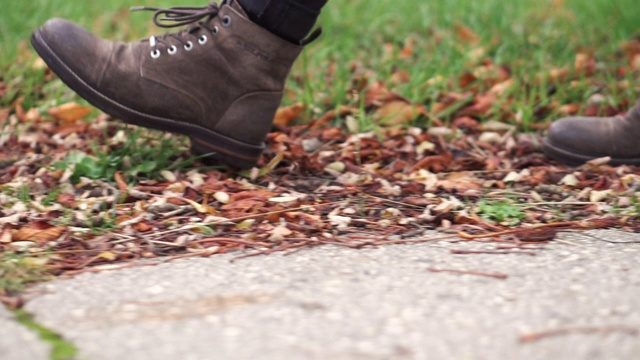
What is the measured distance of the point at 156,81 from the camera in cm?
222

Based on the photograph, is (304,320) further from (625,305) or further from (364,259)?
(625,305)

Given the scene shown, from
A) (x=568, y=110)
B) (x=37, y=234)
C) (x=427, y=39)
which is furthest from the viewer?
(x=427, y=39)

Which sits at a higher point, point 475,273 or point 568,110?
point 568,110

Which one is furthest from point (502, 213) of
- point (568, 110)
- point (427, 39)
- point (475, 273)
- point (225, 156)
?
point (427, 39)

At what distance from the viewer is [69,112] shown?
2.68m

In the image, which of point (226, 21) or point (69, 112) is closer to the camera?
point (226, 21)

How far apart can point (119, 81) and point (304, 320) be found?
1.07 meters

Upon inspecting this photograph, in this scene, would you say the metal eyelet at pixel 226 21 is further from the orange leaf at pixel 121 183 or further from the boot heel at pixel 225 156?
the orange leaf at pixel 121 183

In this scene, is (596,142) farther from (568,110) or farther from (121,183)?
(121,183)

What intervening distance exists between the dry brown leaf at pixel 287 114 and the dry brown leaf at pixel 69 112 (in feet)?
1.84

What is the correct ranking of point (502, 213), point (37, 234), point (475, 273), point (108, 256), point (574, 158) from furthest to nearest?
point (574, 158) < point (502, 213) < point (37, 234) < point (108, 256) < point (475, 273)

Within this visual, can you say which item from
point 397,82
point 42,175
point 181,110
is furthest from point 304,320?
point 397,82

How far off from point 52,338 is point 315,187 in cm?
101

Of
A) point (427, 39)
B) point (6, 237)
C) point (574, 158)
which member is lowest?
point (6, 237)
